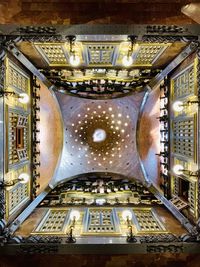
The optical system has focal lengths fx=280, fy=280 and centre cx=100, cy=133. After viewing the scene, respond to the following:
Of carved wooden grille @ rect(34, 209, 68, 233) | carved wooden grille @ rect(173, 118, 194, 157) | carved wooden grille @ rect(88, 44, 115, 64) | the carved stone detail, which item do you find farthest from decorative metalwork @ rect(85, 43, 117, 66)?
the carved stone detail

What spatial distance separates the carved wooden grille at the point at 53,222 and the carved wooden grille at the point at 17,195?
58.9 inches

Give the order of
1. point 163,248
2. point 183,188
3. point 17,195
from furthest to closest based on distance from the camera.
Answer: point 183,188 < point 17,195 < point 163,248

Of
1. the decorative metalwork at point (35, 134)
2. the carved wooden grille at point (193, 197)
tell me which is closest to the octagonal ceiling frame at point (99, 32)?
the decorative metalwork at point (35, 134)

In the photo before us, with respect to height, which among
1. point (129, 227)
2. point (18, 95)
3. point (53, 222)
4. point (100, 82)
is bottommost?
point (53, 222)

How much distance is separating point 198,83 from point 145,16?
449 cm

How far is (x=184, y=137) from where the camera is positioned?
1378cm

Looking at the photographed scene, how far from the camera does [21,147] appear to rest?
14422 millimetres

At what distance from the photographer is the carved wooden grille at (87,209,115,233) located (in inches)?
499

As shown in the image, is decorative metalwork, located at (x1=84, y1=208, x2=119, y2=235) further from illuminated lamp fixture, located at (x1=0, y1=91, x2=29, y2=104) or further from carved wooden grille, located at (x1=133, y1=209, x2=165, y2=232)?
illuminated lamp fixture, located at (x1=0, y1=91, x2=29, y2=104)

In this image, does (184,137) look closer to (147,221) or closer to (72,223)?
(147,221)

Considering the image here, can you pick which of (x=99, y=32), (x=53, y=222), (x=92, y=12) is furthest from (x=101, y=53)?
(x=53, y=222)

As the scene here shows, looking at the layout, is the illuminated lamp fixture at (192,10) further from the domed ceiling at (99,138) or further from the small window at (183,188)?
the small window at (183,188)

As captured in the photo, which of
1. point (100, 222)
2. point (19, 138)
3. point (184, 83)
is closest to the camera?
point (100, 222)

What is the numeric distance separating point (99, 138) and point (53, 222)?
277 inches
